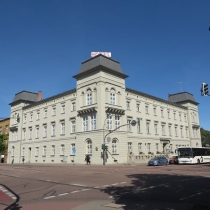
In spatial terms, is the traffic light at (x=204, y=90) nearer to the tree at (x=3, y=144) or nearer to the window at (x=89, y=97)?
the window at (x=89, y=97)

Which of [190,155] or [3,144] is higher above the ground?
[3,144]

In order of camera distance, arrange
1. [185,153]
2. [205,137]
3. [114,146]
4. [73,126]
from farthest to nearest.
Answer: [205,137], [73,126], [114,146], [185,153]

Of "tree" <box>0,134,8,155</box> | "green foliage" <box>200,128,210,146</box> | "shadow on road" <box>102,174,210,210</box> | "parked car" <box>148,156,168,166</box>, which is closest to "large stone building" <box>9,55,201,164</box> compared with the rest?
"tree" <box>0,134,8,155</box>

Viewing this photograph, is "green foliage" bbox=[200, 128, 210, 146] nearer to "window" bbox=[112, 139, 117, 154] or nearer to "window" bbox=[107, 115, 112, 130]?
"window" bbox=[112, 139, 117, 154]

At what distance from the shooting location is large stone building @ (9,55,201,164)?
3831 centimetres

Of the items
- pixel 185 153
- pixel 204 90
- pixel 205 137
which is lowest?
pixel 185 153

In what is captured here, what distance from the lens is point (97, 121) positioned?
37.2m

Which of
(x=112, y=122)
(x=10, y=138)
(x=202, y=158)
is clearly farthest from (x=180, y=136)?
(x=10, y=138)

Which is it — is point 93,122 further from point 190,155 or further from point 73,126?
point 190,155

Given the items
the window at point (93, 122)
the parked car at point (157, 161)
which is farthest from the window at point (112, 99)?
the parked car at point (157, 161)

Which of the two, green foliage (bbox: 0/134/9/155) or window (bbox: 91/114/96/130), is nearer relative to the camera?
window (bbox: 91/114/96/130)

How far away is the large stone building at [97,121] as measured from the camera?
38312 mm

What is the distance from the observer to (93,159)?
3684 cm

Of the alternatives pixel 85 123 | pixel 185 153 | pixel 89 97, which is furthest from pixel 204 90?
pixel 85 123
